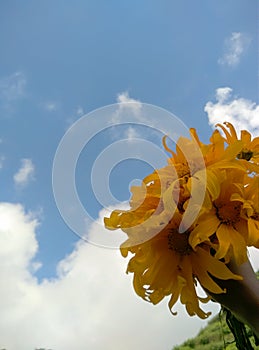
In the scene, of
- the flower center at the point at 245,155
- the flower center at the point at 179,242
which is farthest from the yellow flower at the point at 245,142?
the flower center at the point at 179,242

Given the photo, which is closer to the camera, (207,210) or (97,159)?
(207,210)

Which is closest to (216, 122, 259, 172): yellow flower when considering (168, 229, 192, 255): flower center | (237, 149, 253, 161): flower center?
(237, 149, 253, 161): flower center

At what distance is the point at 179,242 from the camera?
38 centimetres

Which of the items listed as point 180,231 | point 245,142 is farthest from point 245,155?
point 180,231

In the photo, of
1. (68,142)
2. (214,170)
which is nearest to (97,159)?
(68,142)

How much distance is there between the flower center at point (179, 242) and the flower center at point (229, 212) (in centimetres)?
3

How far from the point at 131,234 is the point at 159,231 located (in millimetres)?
29

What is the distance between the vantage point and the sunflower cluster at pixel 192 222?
1.17 ft

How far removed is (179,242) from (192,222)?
31 millimetres

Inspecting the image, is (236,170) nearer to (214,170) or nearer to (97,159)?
(214,170)

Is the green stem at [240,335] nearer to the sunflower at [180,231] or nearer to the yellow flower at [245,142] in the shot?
the sunflower at [180,231]

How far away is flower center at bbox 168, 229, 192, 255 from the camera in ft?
1.23

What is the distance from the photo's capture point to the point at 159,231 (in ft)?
1.21

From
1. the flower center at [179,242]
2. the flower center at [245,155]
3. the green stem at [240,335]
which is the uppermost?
the flower center at [245,155]
